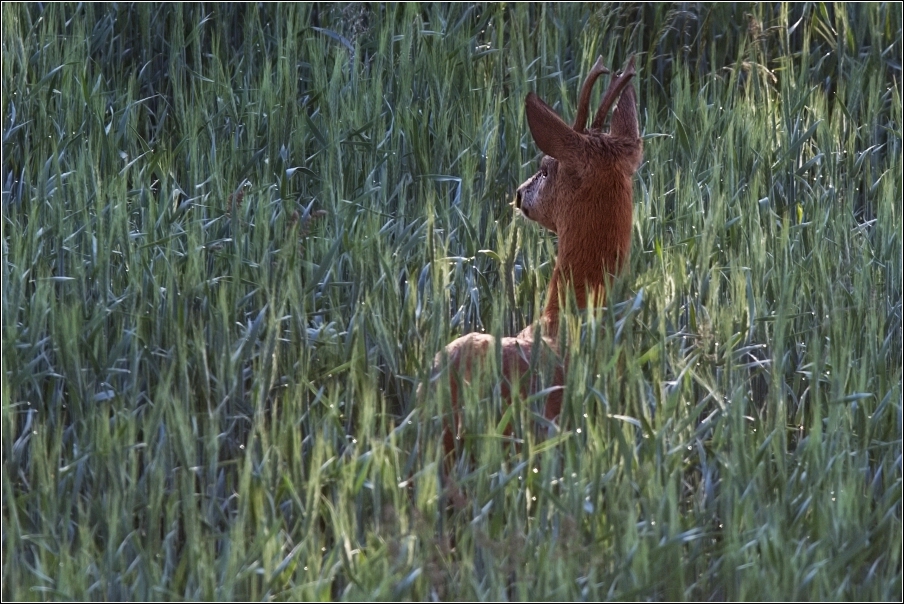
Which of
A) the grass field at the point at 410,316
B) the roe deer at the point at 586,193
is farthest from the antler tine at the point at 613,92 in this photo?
the grass field at the point at 410,316

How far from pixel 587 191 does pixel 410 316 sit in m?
0.60

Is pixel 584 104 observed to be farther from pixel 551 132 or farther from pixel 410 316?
pixel 410 316

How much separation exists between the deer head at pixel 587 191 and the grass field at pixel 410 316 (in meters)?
0.10

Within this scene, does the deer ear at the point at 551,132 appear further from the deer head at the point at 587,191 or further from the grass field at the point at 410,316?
the grass field at the point at 410,316

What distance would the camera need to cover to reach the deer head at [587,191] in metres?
3.50

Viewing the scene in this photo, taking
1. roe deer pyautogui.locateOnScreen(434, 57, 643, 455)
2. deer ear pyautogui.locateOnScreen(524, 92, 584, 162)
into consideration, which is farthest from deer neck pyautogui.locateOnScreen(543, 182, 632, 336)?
deer ear pyautogui.locateOnScreen(524, 92, 584, 162)

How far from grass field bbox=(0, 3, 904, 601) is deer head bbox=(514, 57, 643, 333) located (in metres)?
0.10

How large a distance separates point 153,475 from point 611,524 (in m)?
0.95

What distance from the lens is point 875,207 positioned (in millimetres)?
4586

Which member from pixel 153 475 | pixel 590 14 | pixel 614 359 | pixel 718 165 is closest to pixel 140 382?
pixel 153 475

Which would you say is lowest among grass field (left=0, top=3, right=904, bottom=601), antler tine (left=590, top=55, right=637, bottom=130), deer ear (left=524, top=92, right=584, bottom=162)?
grass field (left=0, top=3, right=904, bottom=601)

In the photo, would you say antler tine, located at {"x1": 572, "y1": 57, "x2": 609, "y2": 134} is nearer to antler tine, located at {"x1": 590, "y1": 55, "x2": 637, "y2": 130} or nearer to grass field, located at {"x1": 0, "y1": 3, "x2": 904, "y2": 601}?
antler tine, located at {"x1": 590, "y1": 55, "x2": 637, "y2": 130}

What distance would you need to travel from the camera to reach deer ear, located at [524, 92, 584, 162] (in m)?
3.50

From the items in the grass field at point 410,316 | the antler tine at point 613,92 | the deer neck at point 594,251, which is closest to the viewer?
the grass field at point 410,316
